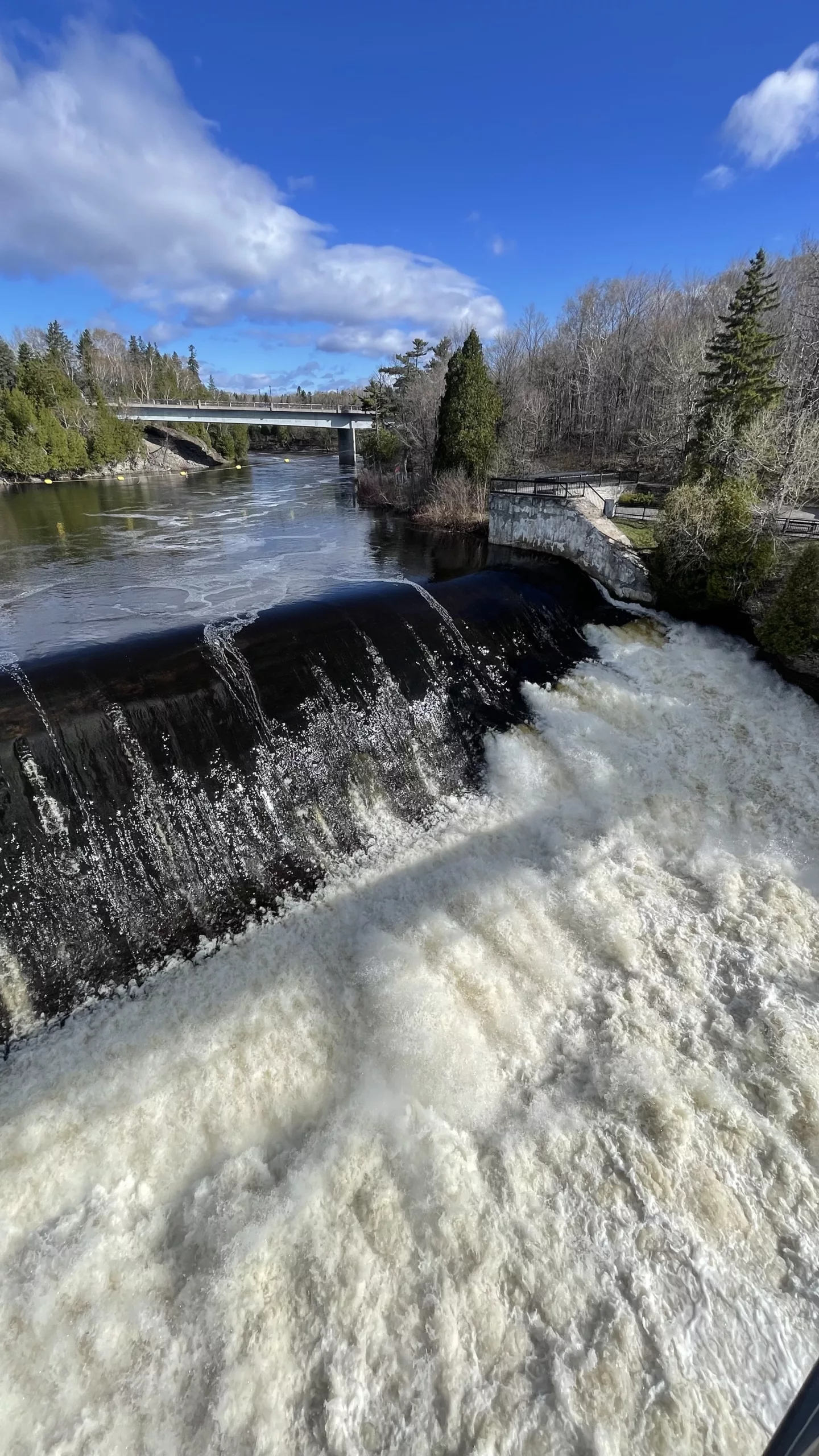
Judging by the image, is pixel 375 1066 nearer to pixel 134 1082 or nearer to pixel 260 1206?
pixel 260 1206

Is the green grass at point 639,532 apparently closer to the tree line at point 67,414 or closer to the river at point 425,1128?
the river at point 425,1128

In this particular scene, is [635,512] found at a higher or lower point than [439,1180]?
higher

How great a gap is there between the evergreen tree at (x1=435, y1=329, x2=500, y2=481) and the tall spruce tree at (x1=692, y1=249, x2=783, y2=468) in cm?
1011

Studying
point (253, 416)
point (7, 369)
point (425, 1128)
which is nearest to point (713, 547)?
point (425, 1128)

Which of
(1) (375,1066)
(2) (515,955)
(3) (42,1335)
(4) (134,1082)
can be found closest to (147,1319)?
(3) (42,1335)

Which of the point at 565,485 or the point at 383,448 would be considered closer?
the point at 565,485

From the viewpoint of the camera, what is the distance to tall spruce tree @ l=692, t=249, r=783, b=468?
19.5 metres

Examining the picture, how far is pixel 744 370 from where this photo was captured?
1986 cm

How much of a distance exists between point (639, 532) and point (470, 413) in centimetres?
1472

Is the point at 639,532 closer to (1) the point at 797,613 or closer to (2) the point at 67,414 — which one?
(1) the point at 797,613

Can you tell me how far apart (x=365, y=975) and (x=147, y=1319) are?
2902 millimetres

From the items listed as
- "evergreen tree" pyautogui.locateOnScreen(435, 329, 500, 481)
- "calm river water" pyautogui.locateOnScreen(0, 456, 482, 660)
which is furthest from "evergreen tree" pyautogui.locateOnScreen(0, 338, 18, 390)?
"evergreen tree" pyautogui.locateOnScreen(435, 329, 500, 481)

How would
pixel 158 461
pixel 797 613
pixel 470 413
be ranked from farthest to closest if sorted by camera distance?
pixel 158 461
pixel 470 413
pixel 797 613

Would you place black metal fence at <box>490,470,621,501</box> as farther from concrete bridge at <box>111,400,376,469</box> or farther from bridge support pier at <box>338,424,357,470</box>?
bridge support pier at <box>338,424,357,470</box>
